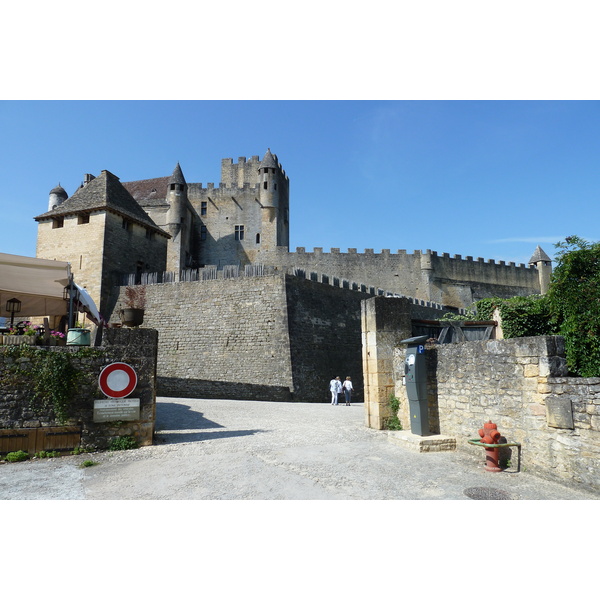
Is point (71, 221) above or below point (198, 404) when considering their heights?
above

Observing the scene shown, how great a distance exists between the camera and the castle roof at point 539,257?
139 ft

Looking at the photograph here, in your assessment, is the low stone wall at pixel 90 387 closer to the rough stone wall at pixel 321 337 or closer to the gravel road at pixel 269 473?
the gravel road at pixel 269 473

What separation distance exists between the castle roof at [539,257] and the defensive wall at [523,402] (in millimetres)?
40074

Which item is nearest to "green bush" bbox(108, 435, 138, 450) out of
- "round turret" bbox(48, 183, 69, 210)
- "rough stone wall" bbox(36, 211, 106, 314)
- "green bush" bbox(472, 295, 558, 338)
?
"green bush" bbox(472, 295, 558, 338)

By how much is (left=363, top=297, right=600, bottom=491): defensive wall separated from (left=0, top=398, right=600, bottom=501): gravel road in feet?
1.00

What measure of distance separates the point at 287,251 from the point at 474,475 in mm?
31634

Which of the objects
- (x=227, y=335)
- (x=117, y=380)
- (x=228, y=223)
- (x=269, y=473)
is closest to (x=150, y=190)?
(x=228, y=223)

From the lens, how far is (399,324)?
961 centimetres

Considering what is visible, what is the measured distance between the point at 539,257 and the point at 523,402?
4249cm

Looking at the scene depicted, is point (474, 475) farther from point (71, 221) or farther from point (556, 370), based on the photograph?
point (71, 221)

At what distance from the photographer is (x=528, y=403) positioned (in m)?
5.80

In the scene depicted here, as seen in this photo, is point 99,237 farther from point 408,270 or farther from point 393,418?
point 408,270

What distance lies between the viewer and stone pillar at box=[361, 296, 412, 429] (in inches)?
365

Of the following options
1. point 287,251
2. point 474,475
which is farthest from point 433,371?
point 287,251
